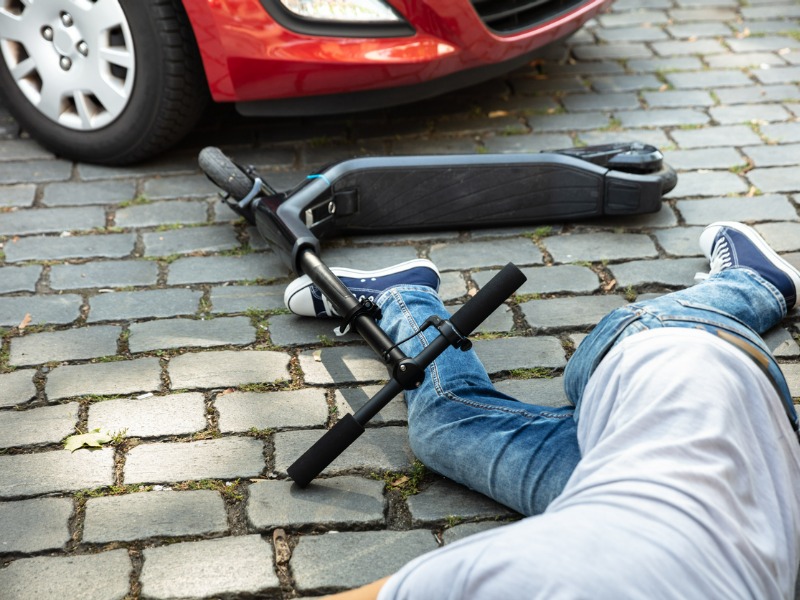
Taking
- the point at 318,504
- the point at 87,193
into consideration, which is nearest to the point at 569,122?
the point at 87,193

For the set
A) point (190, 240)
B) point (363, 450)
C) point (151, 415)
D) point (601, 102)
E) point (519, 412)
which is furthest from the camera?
point (601, 102)

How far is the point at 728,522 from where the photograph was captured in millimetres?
1465

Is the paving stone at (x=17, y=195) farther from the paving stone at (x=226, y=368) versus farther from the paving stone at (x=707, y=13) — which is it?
the paving stone at (x=707, y=13)

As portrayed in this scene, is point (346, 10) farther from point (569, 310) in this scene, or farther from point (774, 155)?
point (774, 155)

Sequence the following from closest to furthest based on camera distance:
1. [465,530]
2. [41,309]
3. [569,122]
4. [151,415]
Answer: [465,530], [151,415], [41,309], [569,122]

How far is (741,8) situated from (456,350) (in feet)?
11.2

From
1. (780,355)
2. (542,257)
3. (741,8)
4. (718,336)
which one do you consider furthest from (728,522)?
(741,8)

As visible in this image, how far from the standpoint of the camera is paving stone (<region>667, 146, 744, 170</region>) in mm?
3646

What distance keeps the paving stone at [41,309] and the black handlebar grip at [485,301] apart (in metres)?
1.29

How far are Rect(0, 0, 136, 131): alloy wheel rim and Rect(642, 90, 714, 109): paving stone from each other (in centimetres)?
205

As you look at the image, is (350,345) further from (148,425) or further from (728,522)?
(728,522)

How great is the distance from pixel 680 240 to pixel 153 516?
1873 mm

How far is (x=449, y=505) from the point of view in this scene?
2213mm

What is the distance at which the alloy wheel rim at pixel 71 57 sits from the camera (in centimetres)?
347
